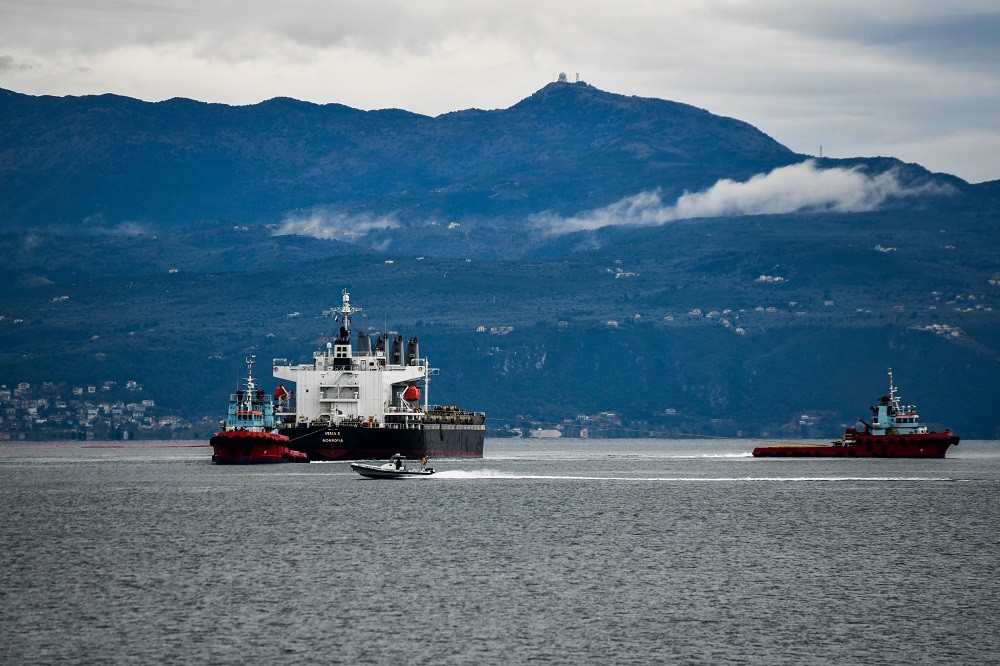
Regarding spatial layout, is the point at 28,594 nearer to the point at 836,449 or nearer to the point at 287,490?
the point at 287,490

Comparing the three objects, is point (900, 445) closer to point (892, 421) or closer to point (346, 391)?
point (892, 421)

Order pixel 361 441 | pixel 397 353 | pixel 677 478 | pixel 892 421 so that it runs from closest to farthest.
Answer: pixel 677 478 → pixel 361 441 → pixel 892 421 → pixel 397 353

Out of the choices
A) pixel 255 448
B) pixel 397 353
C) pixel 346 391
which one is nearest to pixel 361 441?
pixel 346 391

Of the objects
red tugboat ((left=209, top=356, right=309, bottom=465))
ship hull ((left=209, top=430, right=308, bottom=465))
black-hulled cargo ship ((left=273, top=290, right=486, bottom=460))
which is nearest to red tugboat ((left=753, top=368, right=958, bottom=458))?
black-hulled cargo ship ((left=273, top=290, right=486, bottom=460))

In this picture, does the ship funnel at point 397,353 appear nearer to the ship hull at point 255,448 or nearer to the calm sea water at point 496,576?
the ship hull at point 255,448

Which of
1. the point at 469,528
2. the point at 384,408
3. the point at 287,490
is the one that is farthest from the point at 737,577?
the point at 384,408

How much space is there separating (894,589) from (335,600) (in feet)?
67.6

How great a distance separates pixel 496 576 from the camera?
6744 centimetres

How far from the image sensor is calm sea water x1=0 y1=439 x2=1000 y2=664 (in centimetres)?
5181

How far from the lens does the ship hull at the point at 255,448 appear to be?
15262 cm

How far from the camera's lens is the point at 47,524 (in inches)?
3610

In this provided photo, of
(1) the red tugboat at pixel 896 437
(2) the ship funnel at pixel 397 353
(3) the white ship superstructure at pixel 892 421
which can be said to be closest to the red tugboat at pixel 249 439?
(2) the ship funnel at pixel 397 353

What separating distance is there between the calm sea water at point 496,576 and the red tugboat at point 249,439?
32259 millimetres

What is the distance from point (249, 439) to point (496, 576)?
8824cm
